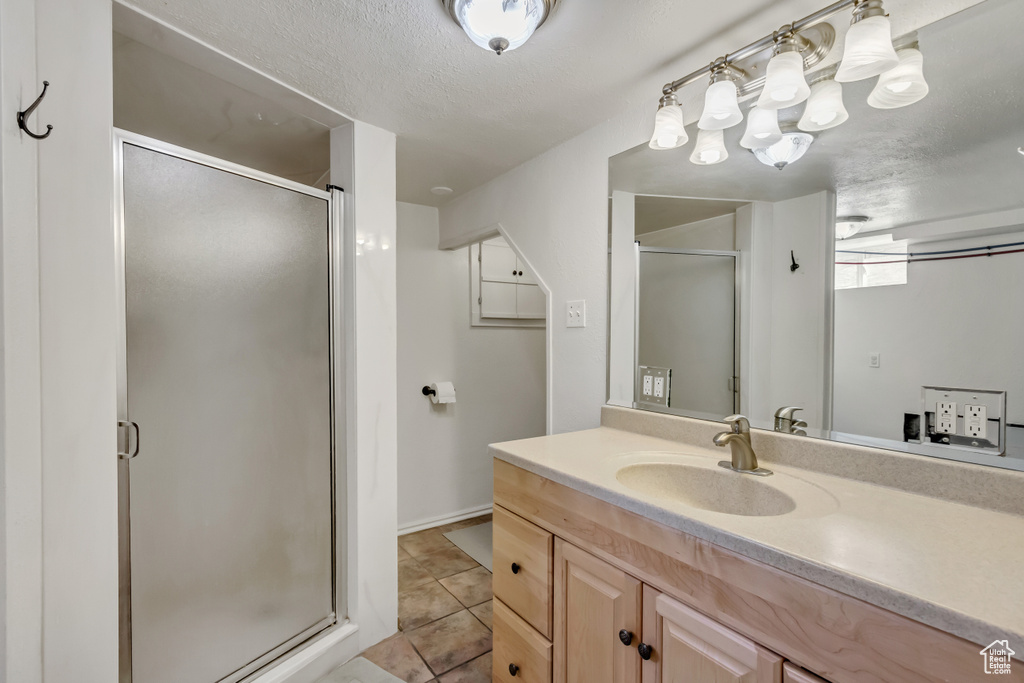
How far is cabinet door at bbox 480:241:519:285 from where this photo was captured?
119 inches

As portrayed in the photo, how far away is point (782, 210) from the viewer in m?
1.25

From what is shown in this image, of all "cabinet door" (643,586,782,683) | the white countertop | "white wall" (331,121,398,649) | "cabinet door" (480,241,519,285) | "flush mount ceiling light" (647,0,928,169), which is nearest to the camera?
the white countertop

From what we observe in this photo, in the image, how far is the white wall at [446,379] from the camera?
9.07 ft

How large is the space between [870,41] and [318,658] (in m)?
2.40

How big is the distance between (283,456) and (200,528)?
30 cm

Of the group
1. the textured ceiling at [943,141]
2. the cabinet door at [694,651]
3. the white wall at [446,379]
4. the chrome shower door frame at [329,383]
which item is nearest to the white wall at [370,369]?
the chrome shower door frame at [329,383]

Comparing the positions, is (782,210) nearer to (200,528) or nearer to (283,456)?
(283,456)

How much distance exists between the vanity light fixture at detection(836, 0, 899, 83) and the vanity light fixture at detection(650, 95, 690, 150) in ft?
1.44

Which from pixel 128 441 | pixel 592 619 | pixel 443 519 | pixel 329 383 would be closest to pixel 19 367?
pixel 128 441

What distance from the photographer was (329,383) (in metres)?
1.68

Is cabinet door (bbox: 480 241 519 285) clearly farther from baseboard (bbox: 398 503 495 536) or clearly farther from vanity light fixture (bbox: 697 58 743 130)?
vanity light fixture (bbox: 697 58 743 130)

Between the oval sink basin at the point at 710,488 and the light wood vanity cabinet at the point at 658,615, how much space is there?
0.69 ft

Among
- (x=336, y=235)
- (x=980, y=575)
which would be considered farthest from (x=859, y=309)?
(x=336, y=235)

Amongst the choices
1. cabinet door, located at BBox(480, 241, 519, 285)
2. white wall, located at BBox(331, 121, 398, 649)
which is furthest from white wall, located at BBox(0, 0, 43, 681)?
cabinet door, located at BBox(480, 241, 519, 285)
